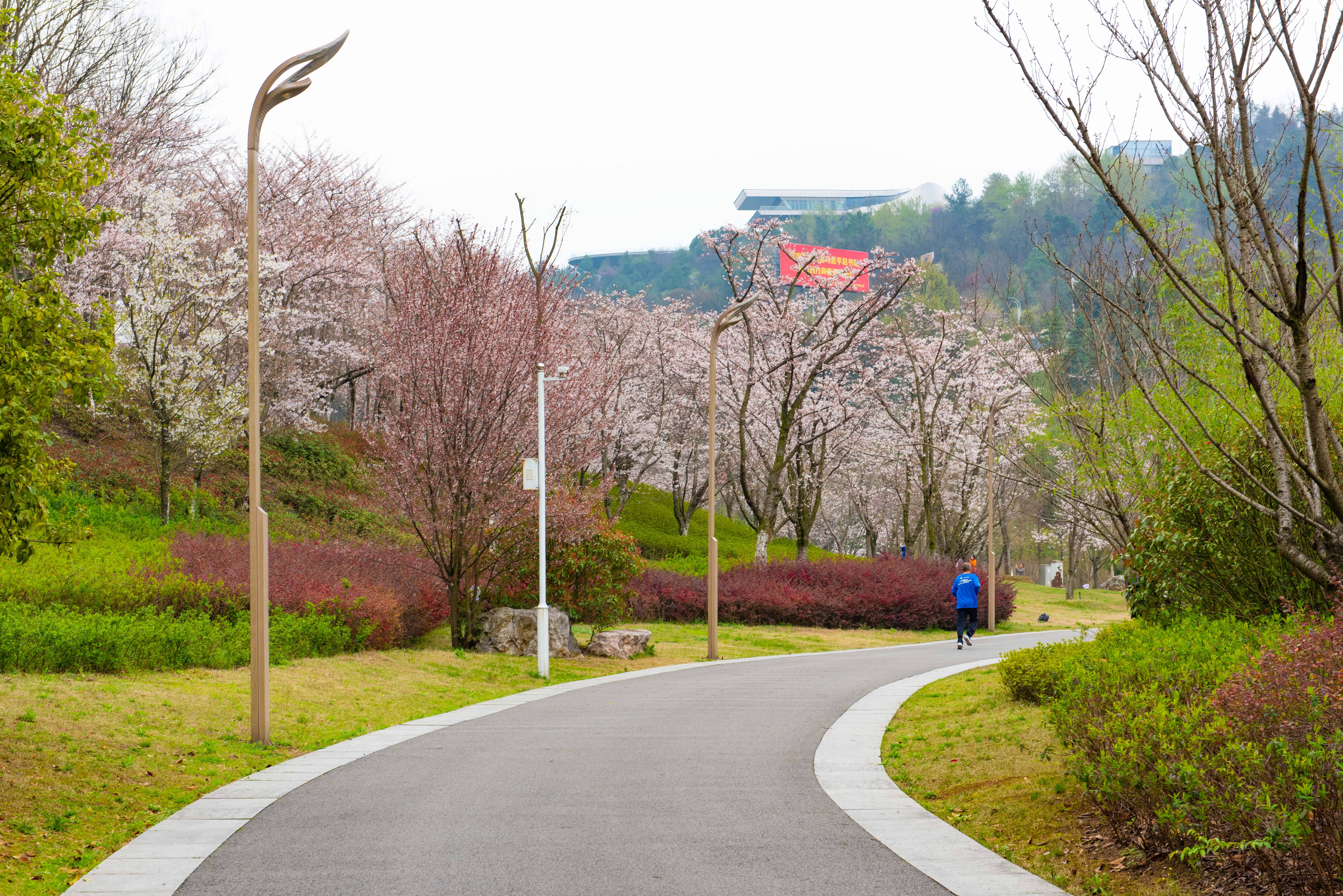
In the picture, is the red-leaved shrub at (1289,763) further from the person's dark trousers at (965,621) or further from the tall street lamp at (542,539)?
the person's dark trousers at (965,621)

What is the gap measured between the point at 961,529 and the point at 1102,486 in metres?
29.5

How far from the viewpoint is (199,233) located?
96.2 ft

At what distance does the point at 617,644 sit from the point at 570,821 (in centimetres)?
1353

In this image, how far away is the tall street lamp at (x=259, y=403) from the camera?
1066 cm

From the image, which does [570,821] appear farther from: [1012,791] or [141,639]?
[141,639]

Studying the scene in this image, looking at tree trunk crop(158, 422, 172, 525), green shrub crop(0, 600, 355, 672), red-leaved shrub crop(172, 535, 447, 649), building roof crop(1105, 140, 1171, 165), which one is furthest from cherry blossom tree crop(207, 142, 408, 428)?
building roof crop(1105, 140, 1171, 165)

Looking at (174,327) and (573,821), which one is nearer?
(573,821)

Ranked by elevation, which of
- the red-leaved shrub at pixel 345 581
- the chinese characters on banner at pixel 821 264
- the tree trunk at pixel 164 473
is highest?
the chinese characters on banner at pixel 821 264

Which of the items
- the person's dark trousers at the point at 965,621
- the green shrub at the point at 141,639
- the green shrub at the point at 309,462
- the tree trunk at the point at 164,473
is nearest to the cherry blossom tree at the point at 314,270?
the green shrub at the point at 309,462

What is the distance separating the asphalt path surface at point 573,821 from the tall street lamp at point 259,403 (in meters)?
1.41

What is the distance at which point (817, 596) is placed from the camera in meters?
30.9

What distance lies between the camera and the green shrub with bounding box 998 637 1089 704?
1171 cm

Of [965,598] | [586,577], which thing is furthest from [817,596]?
[586,577]

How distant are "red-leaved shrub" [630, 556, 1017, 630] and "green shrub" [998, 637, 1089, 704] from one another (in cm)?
1617
